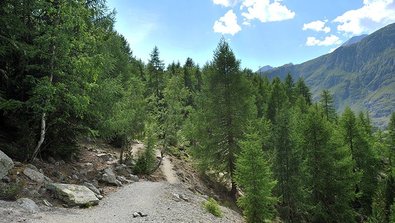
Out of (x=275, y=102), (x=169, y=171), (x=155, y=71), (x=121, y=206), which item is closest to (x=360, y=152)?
(x=275, y=102)

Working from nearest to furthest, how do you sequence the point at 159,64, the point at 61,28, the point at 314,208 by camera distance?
the point at 61,28, the point at 314,208, the point at 159,64

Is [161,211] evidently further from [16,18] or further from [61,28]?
[16,18]

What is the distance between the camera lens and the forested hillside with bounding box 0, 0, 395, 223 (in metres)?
16.4

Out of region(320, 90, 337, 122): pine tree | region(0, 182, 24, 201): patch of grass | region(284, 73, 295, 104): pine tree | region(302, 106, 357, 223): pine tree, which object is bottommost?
region(302, 106, 357, 223): pine tree

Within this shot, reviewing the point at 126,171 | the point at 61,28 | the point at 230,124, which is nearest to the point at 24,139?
the point at 61,28

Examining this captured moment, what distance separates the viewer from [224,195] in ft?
91.1

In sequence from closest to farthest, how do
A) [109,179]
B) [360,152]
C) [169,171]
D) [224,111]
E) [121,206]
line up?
[121,206]
[109,179]
[224,111]
[169,171]
[360,152]

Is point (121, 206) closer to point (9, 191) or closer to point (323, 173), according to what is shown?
point (9, 191)

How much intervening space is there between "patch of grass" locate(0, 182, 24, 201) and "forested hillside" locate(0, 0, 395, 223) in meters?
3.21

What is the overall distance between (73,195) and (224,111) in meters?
15.5

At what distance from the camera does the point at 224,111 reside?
27.6m

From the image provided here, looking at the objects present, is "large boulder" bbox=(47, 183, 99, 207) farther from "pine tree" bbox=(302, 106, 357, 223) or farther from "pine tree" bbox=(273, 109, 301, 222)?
"pine tree" bbox=(302, 106, 357, 223)

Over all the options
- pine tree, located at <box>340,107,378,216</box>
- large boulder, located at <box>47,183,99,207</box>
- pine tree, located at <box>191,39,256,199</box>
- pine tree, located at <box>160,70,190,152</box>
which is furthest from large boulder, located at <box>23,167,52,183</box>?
pine tree, located at <box>340,107,378,216</box>

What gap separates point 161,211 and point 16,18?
38.0 ft
